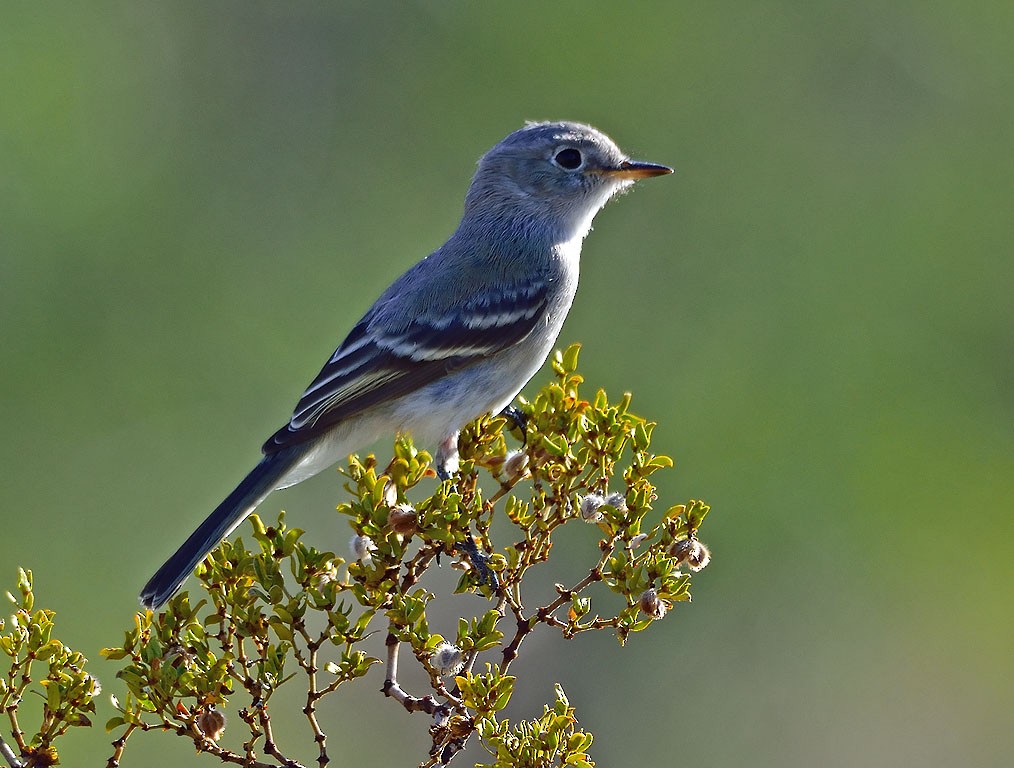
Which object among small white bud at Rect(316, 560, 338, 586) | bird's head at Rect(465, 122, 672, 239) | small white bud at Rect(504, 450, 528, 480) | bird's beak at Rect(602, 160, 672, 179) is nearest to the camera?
small white bud at Rect(316, 560, 338, 586)

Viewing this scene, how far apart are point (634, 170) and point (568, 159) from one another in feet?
0.85

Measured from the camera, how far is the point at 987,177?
7.50 metres

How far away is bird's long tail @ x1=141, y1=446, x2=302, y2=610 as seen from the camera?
109 inches

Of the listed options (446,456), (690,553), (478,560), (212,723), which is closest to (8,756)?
(212,723)

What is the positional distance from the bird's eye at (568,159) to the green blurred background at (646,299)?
210 centimetres

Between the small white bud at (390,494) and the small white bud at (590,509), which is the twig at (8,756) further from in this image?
the small white bud at (590,509)

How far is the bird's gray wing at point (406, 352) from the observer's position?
3498mm

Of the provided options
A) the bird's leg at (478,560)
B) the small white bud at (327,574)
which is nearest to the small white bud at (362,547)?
the small white bud at (327,574)

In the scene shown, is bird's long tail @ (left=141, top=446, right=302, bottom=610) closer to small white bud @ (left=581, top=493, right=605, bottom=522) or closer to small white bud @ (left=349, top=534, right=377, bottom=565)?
small white bud @ (left=349, top=534, right=377, bottom=565)

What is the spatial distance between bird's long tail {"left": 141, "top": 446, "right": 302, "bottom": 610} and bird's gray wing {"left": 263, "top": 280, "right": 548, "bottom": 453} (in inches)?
3.8

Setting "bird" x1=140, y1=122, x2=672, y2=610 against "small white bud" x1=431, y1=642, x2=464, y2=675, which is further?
"bird" x1=140, y1=122, x2=672, y2=610

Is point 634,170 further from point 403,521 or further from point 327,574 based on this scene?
point 327,574

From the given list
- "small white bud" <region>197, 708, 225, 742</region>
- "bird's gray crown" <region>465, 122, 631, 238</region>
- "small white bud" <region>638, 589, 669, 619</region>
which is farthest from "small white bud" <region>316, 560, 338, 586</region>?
"bird's gray crown" <region>465, 122, 631, 238</region>

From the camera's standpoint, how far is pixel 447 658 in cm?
236
